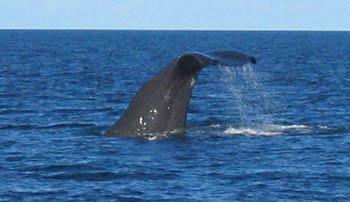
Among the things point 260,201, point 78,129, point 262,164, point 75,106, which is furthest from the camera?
point 75,106

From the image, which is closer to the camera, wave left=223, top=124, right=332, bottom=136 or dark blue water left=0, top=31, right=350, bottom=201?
dark blue water left=0, top=31, right=350, bottom=201

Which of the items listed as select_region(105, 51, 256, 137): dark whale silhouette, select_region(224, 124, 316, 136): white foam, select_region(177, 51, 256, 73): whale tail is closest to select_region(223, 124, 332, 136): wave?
select_region(224, 124, 316, 136): white foam

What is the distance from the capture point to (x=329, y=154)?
65.4ft

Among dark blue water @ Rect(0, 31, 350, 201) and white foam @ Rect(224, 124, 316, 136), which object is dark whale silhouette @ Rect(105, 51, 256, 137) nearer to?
dark blue water @ Rect(0, 31, 350, 201)

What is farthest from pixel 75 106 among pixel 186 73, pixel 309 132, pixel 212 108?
pixel 186 73

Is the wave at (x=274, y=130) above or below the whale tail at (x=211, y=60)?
below

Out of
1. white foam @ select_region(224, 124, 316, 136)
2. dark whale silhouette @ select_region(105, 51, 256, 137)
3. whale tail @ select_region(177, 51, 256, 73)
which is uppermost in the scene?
whale tail @ select_region(177, 51, 256, 73)

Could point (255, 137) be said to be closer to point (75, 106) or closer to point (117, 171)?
point (117, 171)

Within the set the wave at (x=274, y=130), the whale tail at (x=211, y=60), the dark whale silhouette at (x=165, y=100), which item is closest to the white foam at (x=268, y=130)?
the wave at (x=274, y=130)

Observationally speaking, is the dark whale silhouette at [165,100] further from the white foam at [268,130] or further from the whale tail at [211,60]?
the white foam at [268,130]

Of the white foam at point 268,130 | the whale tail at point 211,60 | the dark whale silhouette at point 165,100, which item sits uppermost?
the whale tail at point 211,60

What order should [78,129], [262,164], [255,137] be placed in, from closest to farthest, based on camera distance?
[262,164] < [255,137] < [78,129]

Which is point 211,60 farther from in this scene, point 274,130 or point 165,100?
point 274,130

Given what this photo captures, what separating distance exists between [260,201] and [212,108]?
15379 mm
